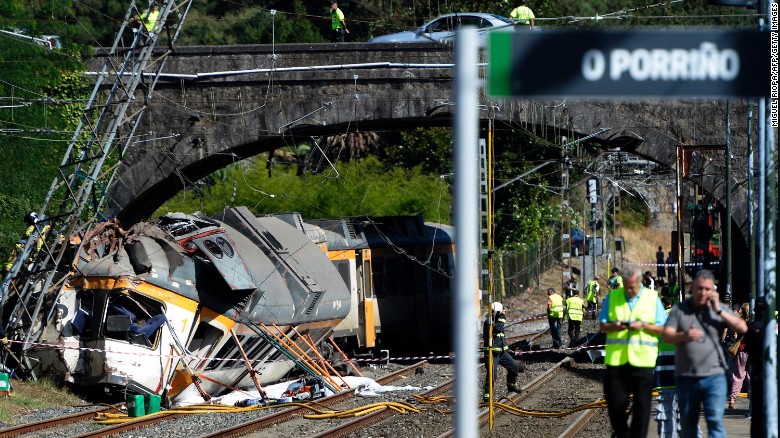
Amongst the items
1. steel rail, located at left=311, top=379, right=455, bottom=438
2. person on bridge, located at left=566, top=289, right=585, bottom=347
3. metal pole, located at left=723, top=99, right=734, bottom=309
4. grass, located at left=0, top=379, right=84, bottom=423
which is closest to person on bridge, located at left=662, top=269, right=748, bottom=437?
steel rail, located at left=311, top=379, right=455, bottom=438

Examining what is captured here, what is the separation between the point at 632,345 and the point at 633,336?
0.07 m

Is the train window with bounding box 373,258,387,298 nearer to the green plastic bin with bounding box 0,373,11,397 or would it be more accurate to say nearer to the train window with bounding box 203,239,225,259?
the train window with bounding box 203,239,225,259

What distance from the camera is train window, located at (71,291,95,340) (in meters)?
19.5

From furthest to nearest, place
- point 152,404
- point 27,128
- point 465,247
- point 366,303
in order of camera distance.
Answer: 1. point 366,303
2. point 27,128
3. point 152,404
4. point 465,247

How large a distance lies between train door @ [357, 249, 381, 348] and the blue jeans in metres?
18.8

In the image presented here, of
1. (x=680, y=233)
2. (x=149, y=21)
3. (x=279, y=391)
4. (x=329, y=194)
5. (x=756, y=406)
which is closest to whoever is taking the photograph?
(x=756, y=406)

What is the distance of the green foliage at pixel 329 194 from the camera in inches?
1743

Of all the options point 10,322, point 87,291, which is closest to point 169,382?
point 87,291

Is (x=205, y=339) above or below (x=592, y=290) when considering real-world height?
above

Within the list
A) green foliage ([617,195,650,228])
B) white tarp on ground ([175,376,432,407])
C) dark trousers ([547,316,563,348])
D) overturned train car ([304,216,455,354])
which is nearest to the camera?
white tarp on ground ([175,376,432,407])

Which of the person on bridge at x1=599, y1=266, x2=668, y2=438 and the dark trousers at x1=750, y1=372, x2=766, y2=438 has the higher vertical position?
the person on bridge at x1=599, y1=266, x2=668, y2=438

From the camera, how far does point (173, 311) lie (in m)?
19.3

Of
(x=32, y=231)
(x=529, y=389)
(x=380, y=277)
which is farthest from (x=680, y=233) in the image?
(x=32, y=231)

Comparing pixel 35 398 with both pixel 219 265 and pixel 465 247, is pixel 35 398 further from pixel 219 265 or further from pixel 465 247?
pixel 465 247
